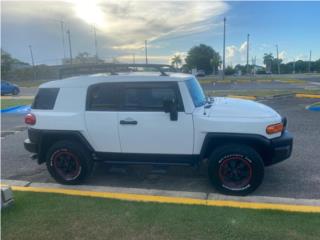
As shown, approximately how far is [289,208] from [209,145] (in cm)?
139

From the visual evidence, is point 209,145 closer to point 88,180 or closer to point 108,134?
point 108,134

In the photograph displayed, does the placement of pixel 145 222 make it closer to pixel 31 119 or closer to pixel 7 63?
pixel 31 119

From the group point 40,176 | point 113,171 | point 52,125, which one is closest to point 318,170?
point 113,171

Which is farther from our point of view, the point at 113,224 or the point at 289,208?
the point at 289,208

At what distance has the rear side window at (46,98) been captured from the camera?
17.0 ft

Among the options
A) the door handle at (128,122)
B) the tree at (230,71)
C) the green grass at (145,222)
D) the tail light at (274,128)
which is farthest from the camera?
the tree at (230,71)

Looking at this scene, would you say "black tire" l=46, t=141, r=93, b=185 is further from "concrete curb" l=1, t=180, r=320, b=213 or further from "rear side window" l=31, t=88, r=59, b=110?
"rear side window" l=31, t=88, r=59, b=110

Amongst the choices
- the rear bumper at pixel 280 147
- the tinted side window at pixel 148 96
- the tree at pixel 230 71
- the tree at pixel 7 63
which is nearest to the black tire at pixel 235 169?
the rear bumper at pixel 280 147

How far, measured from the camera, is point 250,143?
4590 mm

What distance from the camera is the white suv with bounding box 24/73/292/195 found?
454cm

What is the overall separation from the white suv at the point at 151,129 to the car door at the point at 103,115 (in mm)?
16

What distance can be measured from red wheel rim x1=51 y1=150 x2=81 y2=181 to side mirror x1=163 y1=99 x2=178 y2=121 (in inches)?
69.5

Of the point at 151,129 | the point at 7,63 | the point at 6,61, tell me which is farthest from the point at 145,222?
the point at 6,61

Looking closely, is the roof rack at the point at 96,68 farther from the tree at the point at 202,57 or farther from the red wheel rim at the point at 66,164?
the tree at the point at 202,57
